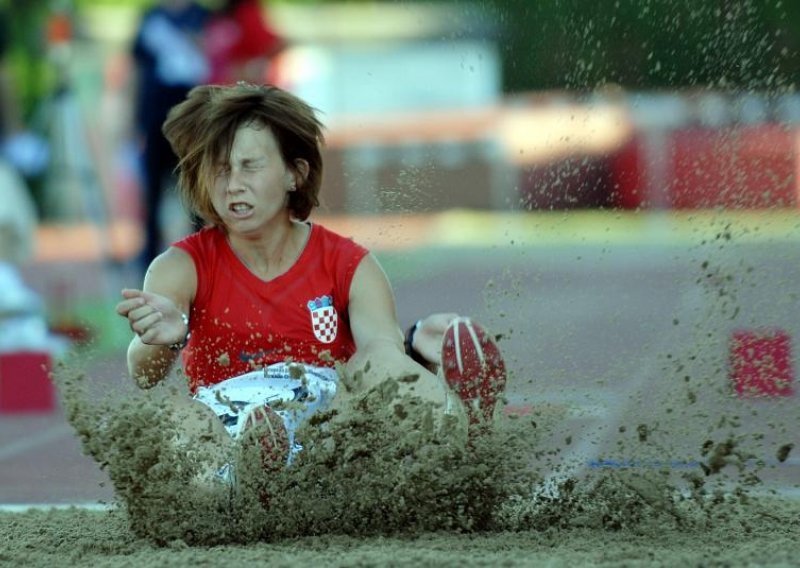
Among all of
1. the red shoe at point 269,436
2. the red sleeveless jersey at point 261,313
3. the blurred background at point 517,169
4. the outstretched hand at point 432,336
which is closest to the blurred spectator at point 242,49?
the blurred background at point 517,169

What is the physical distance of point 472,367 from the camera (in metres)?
4.83

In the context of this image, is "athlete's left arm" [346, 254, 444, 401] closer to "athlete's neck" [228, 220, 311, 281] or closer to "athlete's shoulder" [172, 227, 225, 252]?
"athlete's neck" [228, 220, 311, 281]

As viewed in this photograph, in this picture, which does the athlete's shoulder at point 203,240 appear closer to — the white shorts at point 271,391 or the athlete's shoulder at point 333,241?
the athlete's shoulder at point 333,241

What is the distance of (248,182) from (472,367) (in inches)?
33.7

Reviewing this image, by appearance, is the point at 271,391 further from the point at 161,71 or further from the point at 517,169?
the point at 517,169

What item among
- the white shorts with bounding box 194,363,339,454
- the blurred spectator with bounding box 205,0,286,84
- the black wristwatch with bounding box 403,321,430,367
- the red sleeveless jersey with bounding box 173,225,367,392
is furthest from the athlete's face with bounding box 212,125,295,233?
the blurred spectator with bounding box 205,0,286,84

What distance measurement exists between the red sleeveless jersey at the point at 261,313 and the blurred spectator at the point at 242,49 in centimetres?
556

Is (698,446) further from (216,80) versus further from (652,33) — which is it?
(216,80)

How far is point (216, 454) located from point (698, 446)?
1453mm

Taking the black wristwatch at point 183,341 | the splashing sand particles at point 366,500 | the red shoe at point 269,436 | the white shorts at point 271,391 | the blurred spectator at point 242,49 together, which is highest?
the blurred spectator at point 242,49

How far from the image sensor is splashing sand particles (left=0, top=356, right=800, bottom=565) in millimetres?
4488

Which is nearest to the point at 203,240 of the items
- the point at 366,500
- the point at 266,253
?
the point at 266,253

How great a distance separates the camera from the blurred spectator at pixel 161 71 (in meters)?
10.6

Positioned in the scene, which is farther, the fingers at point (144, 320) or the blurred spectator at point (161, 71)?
the blurred spectator at point (161, 71)
